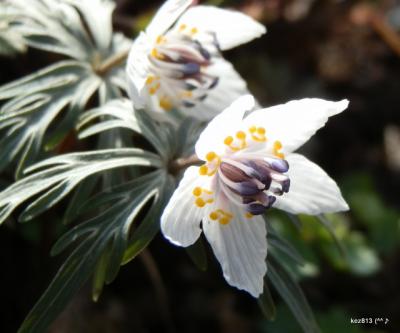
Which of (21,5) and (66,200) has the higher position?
(21,5)

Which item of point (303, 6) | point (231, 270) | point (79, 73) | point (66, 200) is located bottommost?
point (303, 6)

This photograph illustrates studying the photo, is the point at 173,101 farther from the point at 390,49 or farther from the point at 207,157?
the point at 390,49

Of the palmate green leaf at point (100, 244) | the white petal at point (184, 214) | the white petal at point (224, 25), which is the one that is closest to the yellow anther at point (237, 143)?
the white petal at point (184, 214)

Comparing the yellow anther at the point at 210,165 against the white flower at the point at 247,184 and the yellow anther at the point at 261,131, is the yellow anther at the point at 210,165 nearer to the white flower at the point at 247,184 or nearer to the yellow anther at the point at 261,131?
the white flower at the point at 247,184

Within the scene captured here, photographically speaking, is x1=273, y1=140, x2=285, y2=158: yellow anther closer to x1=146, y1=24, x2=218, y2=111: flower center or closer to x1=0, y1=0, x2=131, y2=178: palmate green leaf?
x1=146, y1=24, x2=218, y2=111: flower center

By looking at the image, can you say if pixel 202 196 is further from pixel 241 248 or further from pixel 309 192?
pixel 309 192

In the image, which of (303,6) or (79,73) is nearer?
(79,73)

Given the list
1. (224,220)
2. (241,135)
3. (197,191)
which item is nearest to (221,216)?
(224,220)

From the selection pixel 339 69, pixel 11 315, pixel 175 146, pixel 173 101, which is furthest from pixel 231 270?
pixel 339 69
